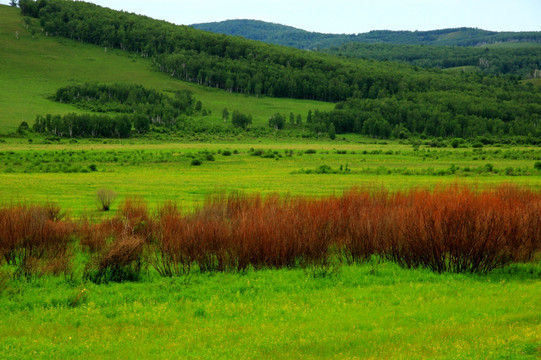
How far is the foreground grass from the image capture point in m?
11.4

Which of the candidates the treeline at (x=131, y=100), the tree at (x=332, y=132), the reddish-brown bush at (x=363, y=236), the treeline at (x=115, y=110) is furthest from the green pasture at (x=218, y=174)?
the treeline at (x=131, y=100)

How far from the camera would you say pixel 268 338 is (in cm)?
1190

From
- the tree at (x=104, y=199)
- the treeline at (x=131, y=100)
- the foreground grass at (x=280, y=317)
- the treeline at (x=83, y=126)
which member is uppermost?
the foreground grass at (x=280, y=317)

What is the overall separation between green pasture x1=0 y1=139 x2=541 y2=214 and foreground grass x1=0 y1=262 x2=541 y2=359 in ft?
39.2

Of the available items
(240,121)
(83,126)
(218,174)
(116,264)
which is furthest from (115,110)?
(116,264)

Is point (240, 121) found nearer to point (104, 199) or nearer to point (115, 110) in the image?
point (115, 110)

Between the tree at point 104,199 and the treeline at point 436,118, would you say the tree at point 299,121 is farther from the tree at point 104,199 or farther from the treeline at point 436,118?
the tree at point 104,199

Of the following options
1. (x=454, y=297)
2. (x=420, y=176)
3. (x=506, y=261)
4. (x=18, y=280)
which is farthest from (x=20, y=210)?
(x=420, y=176)

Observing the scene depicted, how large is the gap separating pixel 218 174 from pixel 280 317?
4930 cm

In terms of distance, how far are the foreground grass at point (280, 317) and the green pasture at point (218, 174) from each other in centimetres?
1194

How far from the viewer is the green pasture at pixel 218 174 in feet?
136

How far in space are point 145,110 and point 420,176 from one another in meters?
118

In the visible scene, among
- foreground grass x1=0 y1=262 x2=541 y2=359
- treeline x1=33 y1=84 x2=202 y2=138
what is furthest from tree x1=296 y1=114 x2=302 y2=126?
foreground grass x1=0 y1=262 x2=541 y2=359

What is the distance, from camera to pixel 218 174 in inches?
2454
